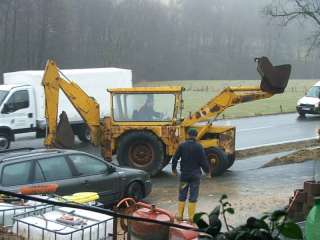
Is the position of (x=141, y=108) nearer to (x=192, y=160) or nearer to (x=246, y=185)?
(x=246, y=185)

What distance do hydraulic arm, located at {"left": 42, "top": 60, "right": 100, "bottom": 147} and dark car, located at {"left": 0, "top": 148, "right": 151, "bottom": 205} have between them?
190 inches

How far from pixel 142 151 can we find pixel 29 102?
304 inches

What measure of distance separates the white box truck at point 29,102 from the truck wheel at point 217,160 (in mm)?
8820

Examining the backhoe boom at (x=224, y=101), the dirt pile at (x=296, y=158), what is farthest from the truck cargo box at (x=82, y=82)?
the dirt pile at (x=296, y=158)

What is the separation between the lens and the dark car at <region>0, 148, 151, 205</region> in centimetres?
1137

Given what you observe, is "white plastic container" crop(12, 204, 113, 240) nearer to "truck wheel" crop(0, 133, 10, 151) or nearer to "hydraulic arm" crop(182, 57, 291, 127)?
"hydraulic arm" crop(182, 57, 291, 127)

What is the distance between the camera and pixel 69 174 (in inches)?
480

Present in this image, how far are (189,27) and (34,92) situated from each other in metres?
129

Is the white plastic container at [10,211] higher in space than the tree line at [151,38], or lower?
lower

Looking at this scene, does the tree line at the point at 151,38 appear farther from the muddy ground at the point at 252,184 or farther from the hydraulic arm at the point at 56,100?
the muddy ground at the point at 252,184

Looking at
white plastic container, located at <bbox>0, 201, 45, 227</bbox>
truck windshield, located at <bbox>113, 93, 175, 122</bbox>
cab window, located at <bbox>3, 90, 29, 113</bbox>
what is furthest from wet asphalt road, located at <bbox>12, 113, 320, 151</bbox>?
white plastic container, located at <bbox>0, 201, 45, 227</bbox>

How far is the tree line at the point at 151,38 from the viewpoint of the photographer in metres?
90.8

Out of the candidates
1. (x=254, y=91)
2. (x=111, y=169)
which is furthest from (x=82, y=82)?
(x=111, y=169)

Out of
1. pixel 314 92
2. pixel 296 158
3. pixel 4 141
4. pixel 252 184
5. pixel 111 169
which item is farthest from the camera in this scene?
pixel 314 92
